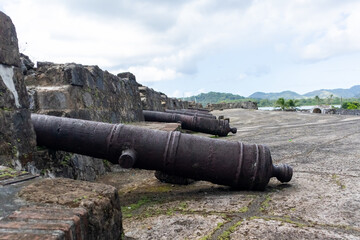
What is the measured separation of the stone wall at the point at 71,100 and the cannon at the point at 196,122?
2101 millimetres

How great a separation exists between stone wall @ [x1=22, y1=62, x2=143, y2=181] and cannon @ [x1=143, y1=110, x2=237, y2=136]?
2101 mm

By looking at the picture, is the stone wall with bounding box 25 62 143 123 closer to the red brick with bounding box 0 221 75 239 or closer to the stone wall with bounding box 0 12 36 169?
the stone wall with bounding box 0 12 36 169

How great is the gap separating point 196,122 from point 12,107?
6.39 metres

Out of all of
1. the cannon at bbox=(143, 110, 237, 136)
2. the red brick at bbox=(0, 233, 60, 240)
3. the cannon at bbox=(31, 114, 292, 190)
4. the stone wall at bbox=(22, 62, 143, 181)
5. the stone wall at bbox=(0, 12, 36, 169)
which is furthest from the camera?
the cannon at bbox=(143, 110, 237, 136)

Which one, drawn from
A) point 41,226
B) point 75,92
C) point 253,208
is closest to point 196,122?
point 75,92

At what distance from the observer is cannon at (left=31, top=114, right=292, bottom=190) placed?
9.02 ft

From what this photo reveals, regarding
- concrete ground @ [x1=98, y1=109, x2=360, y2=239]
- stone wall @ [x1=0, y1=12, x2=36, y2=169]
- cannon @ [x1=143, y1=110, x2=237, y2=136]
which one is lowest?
concrete ground @ [x1=98, y1=109, x2=360, y2=239]

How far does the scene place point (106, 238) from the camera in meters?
1.59

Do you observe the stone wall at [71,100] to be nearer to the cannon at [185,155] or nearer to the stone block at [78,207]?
the cannon at [185,155]

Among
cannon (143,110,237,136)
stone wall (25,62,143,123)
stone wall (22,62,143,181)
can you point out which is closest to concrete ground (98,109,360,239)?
stone wall (22,62,143,181)

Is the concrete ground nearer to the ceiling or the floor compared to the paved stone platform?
nearer to the floor

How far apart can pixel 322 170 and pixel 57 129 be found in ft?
9.71

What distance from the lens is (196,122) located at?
8648mm

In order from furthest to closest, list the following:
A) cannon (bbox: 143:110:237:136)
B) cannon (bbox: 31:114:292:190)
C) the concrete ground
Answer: cannon (bbox: 143:110:237:136), cannon (bbox: 31:114:292:190), the concrete ground
